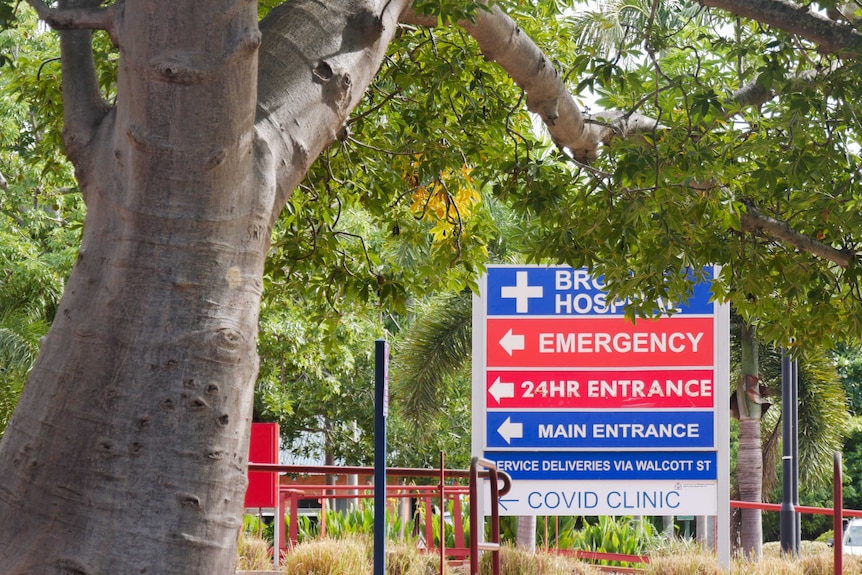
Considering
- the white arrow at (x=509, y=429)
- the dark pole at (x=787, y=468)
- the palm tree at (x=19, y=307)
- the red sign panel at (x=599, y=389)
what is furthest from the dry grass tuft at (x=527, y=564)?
the palm tree at (x=19, y=307)

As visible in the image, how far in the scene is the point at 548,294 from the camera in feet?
37.4

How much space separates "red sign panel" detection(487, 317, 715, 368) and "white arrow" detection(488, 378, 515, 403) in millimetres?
208

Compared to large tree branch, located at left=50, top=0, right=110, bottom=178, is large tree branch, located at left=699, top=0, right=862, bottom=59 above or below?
above

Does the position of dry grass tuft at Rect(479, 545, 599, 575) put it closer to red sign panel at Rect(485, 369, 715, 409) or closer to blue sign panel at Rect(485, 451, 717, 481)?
blue sign panel at Rect(485, 451, 717, 481)

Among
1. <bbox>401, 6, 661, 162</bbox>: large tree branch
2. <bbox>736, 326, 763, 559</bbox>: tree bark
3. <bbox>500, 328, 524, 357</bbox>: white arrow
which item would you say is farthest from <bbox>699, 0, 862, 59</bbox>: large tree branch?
<bbox>736, 326, 763, 559</bbox>: tree bark

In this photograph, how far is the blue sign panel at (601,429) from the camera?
36.8 ft

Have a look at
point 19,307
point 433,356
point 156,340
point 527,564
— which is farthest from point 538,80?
point 19,307

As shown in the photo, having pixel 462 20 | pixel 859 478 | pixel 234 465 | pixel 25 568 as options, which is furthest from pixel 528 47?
pixel 859 478

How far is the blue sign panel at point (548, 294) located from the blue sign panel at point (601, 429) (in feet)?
3.60

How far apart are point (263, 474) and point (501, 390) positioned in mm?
2686

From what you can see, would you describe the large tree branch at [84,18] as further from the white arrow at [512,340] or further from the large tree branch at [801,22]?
the white arrow at [512,340]

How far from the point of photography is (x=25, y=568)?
8.54ft

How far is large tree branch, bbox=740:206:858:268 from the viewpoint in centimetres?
584

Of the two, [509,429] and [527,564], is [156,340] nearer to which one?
[527,564]
